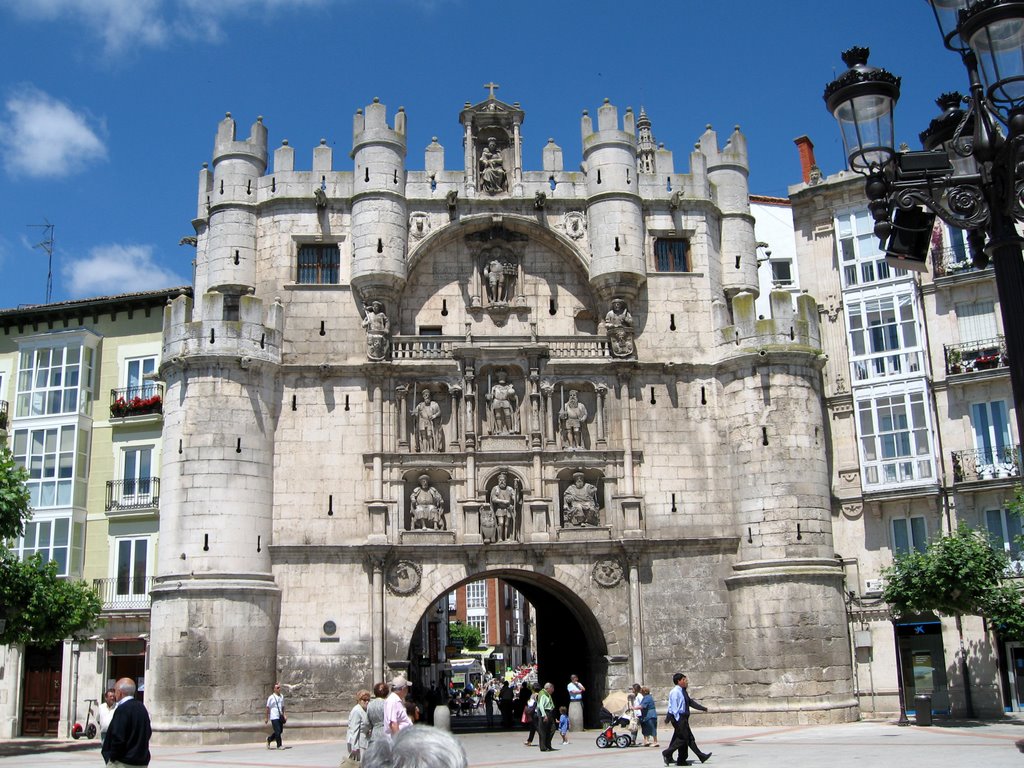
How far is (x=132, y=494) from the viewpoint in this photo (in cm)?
3534

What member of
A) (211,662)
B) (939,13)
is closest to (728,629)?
(211,662)

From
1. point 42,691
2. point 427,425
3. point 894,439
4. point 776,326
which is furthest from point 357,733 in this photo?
point 894,439

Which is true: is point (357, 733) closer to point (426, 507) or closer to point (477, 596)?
point (426, 507)

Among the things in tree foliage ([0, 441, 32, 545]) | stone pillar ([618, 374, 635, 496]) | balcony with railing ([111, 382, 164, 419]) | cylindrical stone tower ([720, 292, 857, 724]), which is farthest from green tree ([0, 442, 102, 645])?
cylindrical stone tower ([720, 292, 857, 724])

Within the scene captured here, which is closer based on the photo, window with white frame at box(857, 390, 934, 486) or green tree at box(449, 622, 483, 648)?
window with white frame at box(857, 390, 934, 486)

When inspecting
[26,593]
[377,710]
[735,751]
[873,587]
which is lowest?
[735,751]

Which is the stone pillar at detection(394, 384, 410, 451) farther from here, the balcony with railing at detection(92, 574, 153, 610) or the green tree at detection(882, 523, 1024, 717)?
the green tree at detection(882, 523, 1024, 717)

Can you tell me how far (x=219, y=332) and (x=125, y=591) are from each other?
918 cm

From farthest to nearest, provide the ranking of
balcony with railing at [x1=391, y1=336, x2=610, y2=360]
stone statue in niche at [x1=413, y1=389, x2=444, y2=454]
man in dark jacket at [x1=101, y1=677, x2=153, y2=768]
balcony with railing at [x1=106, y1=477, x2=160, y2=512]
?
balcony with railing at [x1=106, y1=477, x2=160, y2=512], balcony with railing at [x1=391, y1=336, x2=610, y2=360], stone statue in niche at [x1=413, y1=389, x2=444, y2=454], man in dark jacket at [x1=101, y1=677, x2=153, y2=768]

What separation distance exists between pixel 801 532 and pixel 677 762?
11.9 metres

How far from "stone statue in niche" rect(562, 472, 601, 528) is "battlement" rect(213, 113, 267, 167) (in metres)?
13.2

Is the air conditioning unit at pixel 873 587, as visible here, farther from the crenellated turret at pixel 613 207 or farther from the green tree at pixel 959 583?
the crenellated turret at pixel 613 207

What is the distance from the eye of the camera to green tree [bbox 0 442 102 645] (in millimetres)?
25578

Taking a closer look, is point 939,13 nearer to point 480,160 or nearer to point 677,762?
point 677,762
